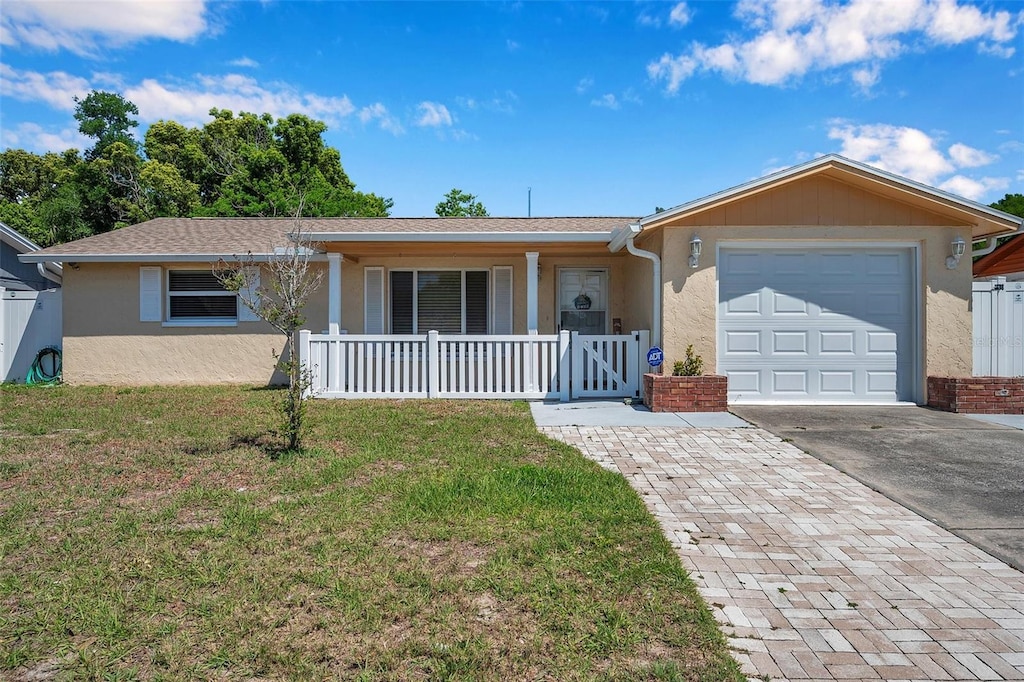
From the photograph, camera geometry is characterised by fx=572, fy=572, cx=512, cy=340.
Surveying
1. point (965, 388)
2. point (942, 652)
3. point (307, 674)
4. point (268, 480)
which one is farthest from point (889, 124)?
point (307, 674)

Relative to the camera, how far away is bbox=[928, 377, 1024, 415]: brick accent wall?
816 centimetres

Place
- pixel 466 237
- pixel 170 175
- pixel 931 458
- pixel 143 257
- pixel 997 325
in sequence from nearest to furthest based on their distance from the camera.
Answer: pixel 931 458 < pixel 997 325 < pixel 466 237 < pixel 143 257 < pixel 170 175

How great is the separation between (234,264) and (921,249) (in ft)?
39.6

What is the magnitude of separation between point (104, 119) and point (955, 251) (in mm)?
36312

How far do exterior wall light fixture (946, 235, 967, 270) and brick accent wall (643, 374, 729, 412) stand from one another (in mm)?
3855

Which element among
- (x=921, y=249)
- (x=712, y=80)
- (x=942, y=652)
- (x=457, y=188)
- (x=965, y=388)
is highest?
(x=457, y=188)

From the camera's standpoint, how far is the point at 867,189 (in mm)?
8539

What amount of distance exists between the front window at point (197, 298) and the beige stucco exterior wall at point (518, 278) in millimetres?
2446

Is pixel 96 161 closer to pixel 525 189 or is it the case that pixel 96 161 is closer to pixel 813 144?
pixel 525 189

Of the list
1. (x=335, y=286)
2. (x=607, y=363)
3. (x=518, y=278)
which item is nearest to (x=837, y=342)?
(x=607, y=363)

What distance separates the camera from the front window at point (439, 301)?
1157cm

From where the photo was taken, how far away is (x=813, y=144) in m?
12.0

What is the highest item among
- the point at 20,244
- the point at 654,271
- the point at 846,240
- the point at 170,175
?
the point at 170,175

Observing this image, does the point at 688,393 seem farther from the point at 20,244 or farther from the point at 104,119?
the point at 104,119
